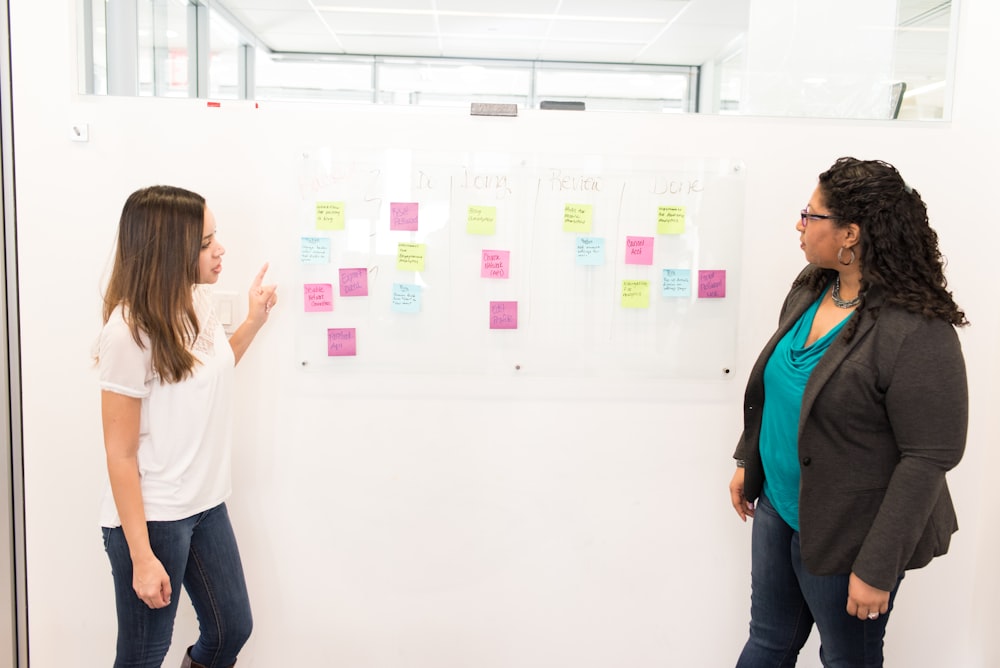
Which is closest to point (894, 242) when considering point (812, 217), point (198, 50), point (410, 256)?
point (812, 217)

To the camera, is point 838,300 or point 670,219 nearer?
point 838,300

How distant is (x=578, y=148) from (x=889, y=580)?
4.09 ft

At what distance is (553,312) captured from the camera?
1.92 meters

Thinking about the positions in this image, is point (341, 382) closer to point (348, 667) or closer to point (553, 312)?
point (553, 312)

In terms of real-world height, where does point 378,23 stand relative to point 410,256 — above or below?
above

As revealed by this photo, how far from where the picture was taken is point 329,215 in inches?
73.1

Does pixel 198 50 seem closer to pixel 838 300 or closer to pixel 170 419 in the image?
pixel 170 419

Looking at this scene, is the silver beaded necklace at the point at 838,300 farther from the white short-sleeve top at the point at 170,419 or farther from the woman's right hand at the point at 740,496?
the white short-sleeve top at the point at 170,419

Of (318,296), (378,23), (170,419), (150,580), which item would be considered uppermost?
(378,23)

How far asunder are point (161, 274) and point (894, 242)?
1446 mm

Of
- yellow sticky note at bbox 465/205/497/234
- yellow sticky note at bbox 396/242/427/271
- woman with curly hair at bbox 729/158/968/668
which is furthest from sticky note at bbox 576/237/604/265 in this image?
woman with curly hair at bbox 729/158/968/668

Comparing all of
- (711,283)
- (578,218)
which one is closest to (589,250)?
(578,218)

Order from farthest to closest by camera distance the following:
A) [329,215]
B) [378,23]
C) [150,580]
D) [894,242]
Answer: [378,23], [329,215], [150,580], [894,242]

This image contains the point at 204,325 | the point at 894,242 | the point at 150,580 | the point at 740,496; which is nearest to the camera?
the point at 894,242
